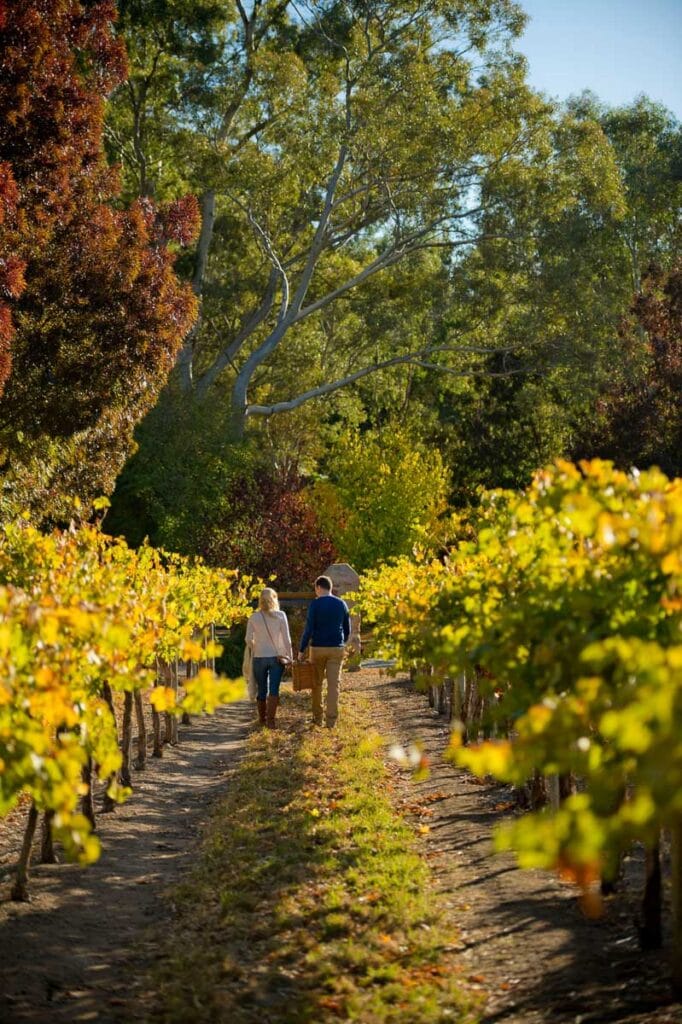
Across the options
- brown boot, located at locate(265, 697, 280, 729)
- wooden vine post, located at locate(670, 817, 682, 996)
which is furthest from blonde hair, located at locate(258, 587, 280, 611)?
wooden vine post, located at locate(670, 817, 682, 996)

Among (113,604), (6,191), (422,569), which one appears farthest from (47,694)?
(6,191)

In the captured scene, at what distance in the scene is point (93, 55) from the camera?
2108 centimetres

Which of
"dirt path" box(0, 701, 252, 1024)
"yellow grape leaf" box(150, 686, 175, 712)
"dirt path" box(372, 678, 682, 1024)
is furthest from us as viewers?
"dirt path" box(0, 701, 252, 1024)

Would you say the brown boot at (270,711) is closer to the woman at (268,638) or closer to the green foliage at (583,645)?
the woman at (268,638)

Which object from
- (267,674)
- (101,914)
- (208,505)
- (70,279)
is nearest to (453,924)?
(101,914)

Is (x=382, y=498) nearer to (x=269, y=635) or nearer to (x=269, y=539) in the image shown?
(x=269, y=539)

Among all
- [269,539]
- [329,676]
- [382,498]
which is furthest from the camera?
[382,498]

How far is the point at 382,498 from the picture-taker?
37250mm

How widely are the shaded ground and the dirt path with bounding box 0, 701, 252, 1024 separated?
0.4 inches

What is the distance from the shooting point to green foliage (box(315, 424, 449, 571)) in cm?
3672

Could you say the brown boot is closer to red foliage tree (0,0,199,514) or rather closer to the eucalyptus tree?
red foliage tree (0,0,199,514)

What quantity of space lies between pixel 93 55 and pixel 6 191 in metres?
6.10

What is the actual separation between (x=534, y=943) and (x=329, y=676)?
8966 millimetres

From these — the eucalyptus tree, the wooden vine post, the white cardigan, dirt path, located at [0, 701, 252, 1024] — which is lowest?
dirt path, located at [0, 701, 252, 1024]
